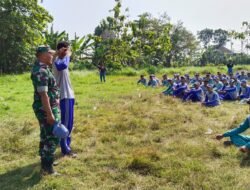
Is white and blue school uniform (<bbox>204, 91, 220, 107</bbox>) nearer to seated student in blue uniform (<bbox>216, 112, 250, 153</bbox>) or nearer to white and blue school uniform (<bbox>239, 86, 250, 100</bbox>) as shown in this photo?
white and blue school uniform (<bbox>239, 86, 250, 100</bbox>)

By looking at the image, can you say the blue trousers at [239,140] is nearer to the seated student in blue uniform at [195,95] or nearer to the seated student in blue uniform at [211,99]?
the seated student in blue uniform at [211,99]

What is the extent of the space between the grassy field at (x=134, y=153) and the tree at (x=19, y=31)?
1581 centimetres

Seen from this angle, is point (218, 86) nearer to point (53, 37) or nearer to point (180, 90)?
point (180, 90)

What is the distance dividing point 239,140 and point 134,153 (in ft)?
5.75

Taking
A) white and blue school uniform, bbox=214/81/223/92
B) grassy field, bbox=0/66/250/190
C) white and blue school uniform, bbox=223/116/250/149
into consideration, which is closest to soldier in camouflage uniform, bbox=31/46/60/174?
grassy field, bbox=0/66/250/190

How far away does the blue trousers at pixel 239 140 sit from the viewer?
20.0 feet

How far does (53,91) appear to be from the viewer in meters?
4.73

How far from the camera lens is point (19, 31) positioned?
25.2m

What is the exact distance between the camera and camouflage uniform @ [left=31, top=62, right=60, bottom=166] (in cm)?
449

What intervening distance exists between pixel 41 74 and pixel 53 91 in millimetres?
333

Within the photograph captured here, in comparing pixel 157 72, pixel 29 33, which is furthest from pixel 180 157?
pixel 157 72

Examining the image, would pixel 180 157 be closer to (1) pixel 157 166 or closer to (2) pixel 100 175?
(1) pixel 157 166

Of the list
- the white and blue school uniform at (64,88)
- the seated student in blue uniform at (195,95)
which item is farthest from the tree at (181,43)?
the white and blue school uniform at (64,88)

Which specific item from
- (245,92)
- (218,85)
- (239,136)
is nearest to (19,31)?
(218,85)
